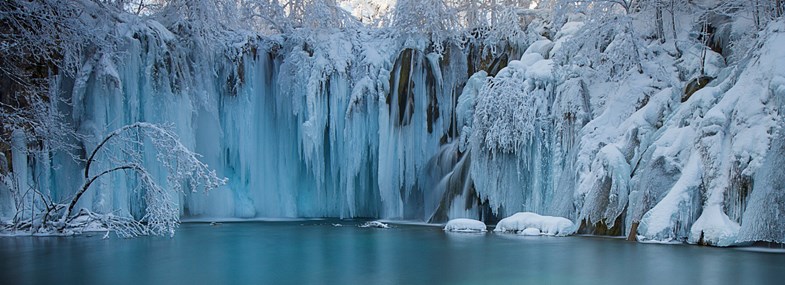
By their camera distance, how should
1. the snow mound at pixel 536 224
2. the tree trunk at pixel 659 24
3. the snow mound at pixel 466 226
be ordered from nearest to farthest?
1. the snow mound at pixel 536 224
2. the snow mound at pixel 466 226
3. the tree trunk at pixel 659 24

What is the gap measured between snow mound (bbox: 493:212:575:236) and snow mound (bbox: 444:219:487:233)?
0.87 ft

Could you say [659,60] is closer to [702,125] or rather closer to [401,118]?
[702,125]

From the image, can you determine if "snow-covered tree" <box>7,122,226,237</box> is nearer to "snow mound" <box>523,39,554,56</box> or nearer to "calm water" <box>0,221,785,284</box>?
"calm water" <box>0,221,785,284</box>

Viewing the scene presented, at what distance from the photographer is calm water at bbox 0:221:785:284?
21.5 ft

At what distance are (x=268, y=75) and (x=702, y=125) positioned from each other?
10.4 metres

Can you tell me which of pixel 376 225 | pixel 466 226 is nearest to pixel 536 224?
pixel 466 226

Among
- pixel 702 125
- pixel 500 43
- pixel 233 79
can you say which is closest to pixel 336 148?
pixel 233 79

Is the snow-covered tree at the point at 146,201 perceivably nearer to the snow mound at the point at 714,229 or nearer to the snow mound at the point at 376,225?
the snow mound at the point at 376,225

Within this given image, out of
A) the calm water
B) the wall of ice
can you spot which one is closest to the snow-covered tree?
the calm water

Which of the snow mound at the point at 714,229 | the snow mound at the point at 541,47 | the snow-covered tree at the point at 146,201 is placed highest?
Answer: the snow mound at the point at 541,47

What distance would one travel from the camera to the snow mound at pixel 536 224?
11.0m

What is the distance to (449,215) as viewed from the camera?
14.0 m

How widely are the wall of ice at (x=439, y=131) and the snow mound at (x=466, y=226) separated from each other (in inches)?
35.6

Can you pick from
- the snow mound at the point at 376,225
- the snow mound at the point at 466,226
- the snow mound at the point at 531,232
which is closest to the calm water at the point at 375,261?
the snow mound at the point at 531,232
